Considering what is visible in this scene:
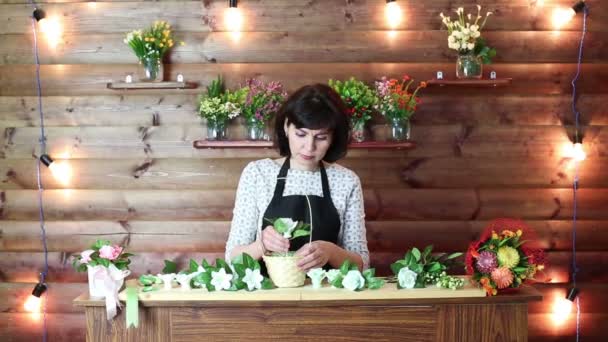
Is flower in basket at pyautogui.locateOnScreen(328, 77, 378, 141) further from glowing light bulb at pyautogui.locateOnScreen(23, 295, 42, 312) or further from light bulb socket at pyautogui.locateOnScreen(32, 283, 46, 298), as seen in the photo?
glowing light bulb at pyautogui.locateOnScreen(23, 295, 42, 312)

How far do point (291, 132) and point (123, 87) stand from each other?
1939 millimetres

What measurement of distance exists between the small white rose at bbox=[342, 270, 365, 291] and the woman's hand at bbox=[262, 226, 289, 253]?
25 centimetres

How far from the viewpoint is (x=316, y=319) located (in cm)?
229

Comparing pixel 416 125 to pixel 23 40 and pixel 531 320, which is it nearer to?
pixel 531 320

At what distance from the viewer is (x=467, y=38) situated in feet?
14.0

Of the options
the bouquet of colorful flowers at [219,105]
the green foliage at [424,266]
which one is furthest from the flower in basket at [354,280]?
the bouquet of colorful flowers at [219,105]

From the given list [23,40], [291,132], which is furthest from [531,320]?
[23,40]

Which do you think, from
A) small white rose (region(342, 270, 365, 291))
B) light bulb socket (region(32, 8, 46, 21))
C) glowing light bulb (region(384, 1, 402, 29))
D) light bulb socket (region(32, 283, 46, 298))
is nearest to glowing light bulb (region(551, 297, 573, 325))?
glowing light bulb (region(384, 1, 402, 29))

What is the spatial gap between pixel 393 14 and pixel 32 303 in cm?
311

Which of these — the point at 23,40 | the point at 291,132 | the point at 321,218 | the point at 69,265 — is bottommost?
the point at 69,265

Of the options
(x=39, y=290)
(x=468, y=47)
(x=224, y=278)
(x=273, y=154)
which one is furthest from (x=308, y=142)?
(x=39, y=290)

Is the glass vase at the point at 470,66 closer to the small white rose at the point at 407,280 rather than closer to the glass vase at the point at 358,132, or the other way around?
the glass vase at the point at 358,132

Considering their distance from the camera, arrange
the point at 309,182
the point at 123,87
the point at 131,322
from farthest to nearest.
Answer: the point at 123,87 → the point at 309,182 → the point at 131,322

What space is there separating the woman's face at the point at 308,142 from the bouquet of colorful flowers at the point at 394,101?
4.87 feet
